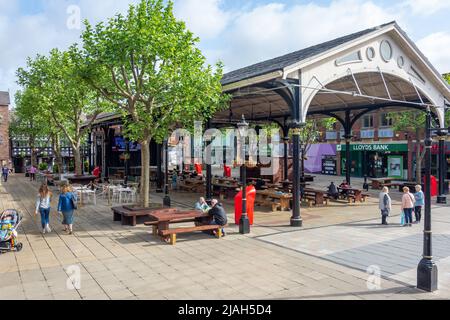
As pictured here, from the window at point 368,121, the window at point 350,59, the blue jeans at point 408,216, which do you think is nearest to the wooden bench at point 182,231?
the blue jeans at point 408,216

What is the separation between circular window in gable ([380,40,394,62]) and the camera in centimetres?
1520

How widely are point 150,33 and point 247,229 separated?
270 inches

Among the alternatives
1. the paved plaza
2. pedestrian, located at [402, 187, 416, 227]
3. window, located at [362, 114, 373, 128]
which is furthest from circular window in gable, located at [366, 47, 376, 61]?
window, located at [362, 114, 373, 128]

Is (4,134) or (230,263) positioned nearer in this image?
(230,263)

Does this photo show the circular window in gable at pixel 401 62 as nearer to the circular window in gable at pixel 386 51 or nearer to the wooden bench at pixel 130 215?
the circular window in gable at pixel 386 51

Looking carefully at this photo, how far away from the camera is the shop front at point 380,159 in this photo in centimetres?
3475

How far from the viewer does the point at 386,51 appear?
1541 centimetres

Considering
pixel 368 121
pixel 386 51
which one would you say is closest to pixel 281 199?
pixel 386 51

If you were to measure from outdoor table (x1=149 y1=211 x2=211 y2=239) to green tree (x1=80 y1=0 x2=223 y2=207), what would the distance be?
2523 mm

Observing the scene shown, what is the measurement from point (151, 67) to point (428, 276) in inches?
397

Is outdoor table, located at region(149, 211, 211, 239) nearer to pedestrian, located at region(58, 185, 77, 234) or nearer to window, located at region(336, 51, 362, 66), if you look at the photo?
pedestrian, located at region(58, 185, 77, 234)

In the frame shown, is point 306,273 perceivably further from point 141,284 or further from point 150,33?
point 150,33

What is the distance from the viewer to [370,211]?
16.2 m

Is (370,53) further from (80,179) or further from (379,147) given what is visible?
(379,147)
